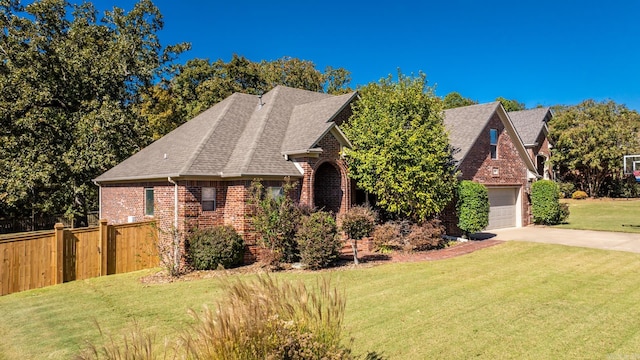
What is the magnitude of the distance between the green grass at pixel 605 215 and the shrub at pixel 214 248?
18.3 metres

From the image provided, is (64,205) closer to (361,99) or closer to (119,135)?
(119,135)

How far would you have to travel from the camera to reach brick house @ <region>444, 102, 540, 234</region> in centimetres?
1989

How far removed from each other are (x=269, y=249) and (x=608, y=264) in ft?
36.1

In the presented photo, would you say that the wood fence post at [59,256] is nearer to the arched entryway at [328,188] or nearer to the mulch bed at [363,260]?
the mulch bed at [363,260]

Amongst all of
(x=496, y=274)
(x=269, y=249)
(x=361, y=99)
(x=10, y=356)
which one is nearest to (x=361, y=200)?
(x=361, y=99)

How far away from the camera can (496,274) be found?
11312mm

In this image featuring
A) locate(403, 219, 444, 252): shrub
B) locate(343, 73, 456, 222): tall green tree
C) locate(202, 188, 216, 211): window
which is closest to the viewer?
locate(202, 188, 216, 211): window

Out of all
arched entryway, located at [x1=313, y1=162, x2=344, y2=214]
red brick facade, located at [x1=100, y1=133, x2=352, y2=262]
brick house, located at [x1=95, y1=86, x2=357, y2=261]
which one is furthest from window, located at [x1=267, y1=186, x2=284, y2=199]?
arched entryway, located at [x1=313, y1=162, x2=344, y2=214]

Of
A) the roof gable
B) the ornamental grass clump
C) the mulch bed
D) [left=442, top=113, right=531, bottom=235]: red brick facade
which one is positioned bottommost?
the mulch bed

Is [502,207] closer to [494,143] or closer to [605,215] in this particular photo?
[494,143]

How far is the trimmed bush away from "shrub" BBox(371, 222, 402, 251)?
1182 centimetres

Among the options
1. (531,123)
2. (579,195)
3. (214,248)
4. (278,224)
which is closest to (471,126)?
(278,224)

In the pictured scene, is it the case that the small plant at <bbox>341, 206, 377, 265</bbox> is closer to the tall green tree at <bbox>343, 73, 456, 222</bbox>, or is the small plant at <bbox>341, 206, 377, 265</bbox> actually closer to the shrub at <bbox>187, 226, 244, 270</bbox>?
the tall green tree at <bbox>343, 73, 456, 222</bbox>

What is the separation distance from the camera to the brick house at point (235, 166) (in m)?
14.1
